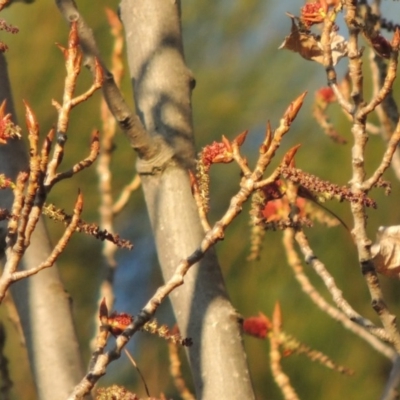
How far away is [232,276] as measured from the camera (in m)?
1.73

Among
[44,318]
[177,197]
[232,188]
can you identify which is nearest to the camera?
[177,197]

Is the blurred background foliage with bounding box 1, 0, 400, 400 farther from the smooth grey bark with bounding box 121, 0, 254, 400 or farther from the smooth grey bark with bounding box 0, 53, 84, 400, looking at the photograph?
the smooth grey bark with bounding box 121, 0, 254, 400

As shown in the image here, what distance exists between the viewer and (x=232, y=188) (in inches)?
71.4

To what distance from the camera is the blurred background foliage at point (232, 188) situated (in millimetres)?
1652

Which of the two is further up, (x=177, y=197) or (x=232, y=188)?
(x=232, y=188)

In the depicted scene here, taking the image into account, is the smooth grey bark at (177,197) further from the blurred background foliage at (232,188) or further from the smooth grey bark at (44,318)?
the blurred background foliage at (232,188)

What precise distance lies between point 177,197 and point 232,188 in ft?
2.71

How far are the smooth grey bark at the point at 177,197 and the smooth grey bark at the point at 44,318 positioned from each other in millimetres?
195

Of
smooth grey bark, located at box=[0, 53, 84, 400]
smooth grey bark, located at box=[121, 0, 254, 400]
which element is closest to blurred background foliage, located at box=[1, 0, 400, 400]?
smooth grey bark, located at box=[0, 53, 84, 400]

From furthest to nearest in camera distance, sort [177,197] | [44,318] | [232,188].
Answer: [232,188] < [44,318] < [177,197]

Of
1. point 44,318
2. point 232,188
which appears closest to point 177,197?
point 44,318

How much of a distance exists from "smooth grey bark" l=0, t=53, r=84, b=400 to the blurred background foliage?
1.90 ft

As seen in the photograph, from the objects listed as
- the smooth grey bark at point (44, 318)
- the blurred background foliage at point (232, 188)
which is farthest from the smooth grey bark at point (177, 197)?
the blurred background foliage at point (232, 188)

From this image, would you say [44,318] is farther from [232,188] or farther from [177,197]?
[232,188]
